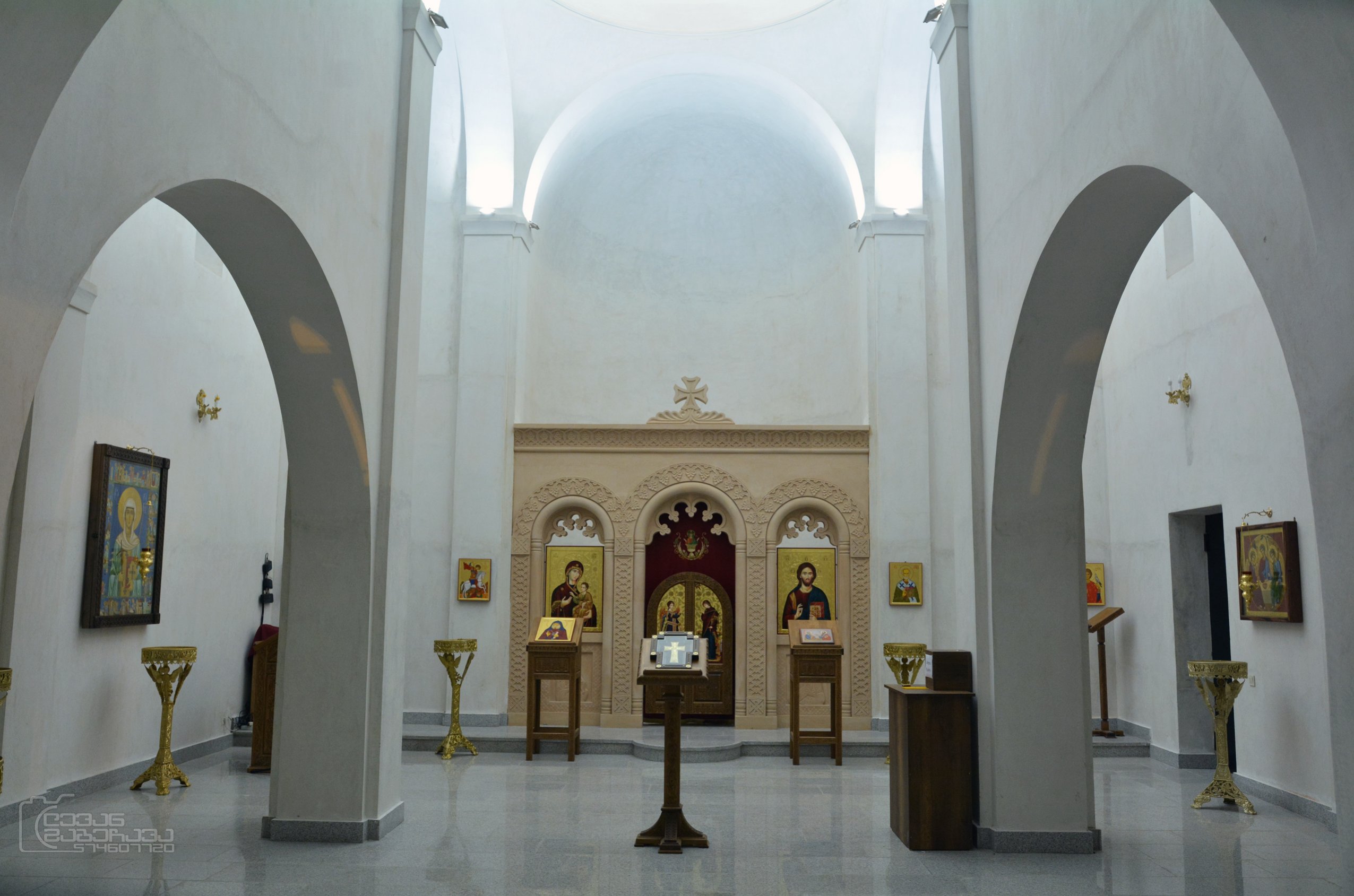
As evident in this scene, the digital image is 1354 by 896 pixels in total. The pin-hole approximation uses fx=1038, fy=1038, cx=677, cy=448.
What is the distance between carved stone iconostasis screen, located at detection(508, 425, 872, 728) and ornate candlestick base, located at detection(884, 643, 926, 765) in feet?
4.07

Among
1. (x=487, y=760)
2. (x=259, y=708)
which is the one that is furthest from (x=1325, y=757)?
(x=259, y=708)

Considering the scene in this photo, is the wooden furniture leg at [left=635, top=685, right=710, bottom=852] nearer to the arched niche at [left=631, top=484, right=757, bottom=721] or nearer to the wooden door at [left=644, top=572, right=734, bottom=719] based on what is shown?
the arched niche at [left=631, top=484, right=757, bottom=721]

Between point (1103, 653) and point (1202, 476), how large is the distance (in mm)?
2711

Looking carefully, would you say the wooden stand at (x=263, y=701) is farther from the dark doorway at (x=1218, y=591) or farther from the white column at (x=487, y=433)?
the dark doorway at (x=1218, y=591)

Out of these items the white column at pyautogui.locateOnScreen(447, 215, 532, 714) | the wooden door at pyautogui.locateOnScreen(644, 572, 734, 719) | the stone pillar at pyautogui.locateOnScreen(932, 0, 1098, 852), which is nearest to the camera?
the stone pillar at pyautogui.locateOnScreen(932, 0, 1098, 852)

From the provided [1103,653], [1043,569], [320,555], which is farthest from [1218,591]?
[320,555]

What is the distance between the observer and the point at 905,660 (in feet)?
36.6

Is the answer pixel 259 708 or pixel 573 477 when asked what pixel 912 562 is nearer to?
pixel 573 477

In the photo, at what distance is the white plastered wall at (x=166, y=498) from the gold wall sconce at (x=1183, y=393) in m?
9.75

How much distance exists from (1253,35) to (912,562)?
9.56 m

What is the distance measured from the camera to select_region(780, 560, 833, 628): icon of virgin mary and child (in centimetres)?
1288

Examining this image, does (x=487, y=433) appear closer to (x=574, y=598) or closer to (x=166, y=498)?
(x=574, y=598)

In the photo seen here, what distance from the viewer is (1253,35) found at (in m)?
3.26

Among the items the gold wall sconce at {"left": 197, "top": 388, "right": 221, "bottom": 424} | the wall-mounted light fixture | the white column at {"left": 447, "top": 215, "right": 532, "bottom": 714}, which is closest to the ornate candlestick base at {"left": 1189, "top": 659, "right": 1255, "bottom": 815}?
the wall-mounted light fixture
